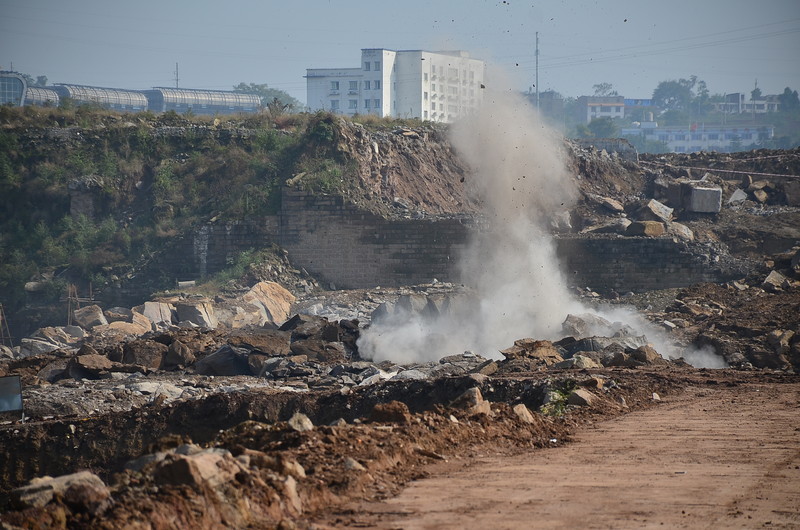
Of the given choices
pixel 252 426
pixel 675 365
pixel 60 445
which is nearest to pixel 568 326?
pixel 675 365

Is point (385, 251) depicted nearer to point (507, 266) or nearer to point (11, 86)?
point (507, 266)

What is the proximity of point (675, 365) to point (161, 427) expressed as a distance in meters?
8.09

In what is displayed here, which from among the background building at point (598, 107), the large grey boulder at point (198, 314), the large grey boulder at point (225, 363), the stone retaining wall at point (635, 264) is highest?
the background building at point (598, 107)

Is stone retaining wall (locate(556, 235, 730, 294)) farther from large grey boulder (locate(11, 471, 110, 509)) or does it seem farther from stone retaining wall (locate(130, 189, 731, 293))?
large grey boulder (locate(11, 471, 110, 509))

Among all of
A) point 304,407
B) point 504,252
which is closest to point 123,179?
point 504,252

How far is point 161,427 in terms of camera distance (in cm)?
1234

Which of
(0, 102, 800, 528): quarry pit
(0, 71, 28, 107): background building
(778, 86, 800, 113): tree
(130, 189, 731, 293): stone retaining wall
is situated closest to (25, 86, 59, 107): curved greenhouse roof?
(0, 71, 28, 107): background building

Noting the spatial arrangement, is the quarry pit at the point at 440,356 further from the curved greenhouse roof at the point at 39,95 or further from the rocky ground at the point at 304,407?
the curved greenhouse roof at the point at 39,95

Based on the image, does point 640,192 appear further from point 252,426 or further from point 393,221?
point 252,426

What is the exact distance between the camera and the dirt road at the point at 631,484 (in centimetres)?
636

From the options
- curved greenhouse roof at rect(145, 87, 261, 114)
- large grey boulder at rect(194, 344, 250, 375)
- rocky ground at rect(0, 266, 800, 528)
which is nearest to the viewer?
rocky ground at rect(0, 266, 800, 528)

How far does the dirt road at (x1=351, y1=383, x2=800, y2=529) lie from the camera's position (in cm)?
636

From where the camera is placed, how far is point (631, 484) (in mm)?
7363

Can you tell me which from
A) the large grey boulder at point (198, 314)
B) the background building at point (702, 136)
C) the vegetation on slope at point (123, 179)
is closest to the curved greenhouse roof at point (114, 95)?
the vegetation on slope at point (123, 179)
